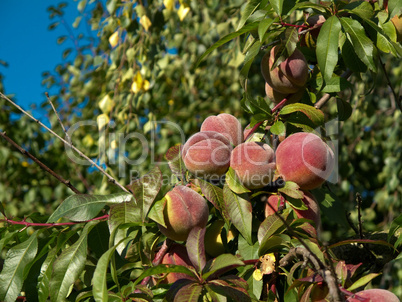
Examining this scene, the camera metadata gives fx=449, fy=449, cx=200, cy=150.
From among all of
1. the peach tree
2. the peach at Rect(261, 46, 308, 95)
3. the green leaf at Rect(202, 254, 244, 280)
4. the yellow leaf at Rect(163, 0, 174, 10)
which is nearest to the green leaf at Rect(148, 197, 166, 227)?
the peach tree

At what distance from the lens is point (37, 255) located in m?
0.85

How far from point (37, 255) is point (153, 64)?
172cm

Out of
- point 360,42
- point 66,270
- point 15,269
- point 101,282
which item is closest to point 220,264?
point 101,282

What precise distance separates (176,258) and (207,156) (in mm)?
187

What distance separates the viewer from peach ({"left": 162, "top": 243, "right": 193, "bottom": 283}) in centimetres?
76

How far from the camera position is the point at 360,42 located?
2.75ft

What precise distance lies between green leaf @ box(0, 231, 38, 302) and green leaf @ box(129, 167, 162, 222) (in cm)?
22

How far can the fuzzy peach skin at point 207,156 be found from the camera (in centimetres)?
81

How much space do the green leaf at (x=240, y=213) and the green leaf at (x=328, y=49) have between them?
27 cm

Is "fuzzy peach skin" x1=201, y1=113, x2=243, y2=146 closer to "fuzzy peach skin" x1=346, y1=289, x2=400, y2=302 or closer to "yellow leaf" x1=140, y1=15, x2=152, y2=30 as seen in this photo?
"fuzzy peach skin" x1=346, y1=289, x2=400, y2=302

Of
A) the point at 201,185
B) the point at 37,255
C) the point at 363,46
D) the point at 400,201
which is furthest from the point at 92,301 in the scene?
the point at 400,201

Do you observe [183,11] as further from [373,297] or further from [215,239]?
[373,297]

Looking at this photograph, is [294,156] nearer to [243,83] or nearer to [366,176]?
[243,83]

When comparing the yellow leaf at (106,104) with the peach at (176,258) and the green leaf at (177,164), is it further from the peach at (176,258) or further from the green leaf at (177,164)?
the peach at (176,258)
